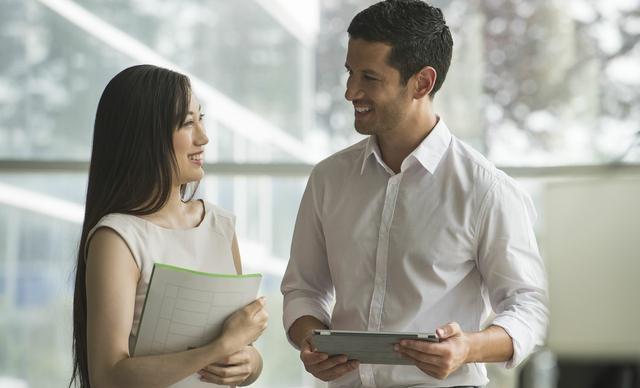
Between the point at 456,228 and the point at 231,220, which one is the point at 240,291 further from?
the point at 456,228

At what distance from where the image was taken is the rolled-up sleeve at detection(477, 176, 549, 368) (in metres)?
2.27

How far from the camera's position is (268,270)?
4.52m

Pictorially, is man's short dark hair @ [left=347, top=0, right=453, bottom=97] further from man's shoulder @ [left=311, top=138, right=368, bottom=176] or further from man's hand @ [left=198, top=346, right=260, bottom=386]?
man's hand @ [left=198, top=346, right=260, bottom=386]

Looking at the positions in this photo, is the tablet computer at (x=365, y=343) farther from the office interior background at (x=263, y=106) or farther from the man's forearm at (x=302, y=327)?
the office interior background at (x=263, y=106)

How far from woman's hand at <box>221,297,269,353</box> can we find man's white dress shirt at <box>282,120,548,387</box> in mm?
321

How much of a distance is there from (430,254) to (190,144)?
64cm

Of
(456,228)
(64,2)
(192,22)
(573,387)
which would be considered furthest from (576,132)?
(573,387)

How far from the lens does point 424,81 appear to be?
8.39 ft

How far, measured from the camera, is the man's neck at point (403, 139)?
2504mm

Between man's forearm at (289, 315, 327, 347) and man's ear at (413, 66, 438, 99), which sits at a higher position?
man's ear at (413, 66, 438, 99)

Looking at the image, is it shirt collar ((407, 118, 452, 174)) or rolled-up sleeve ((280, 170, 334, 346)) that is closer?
shirt collar ((407, 118, 452, 174))

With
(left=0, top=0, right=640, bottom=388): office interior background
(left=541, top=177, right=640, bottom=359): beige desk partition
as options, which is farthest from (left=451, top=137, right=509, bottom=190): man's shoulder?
(left=0, top=0, right=640, bottom=388): office interior background

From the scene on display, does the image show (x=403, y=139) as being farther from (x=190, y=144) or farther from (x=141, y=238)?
(x=141, y=238)

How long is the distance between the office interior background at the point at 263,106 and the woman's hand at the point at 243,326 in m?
2.31
